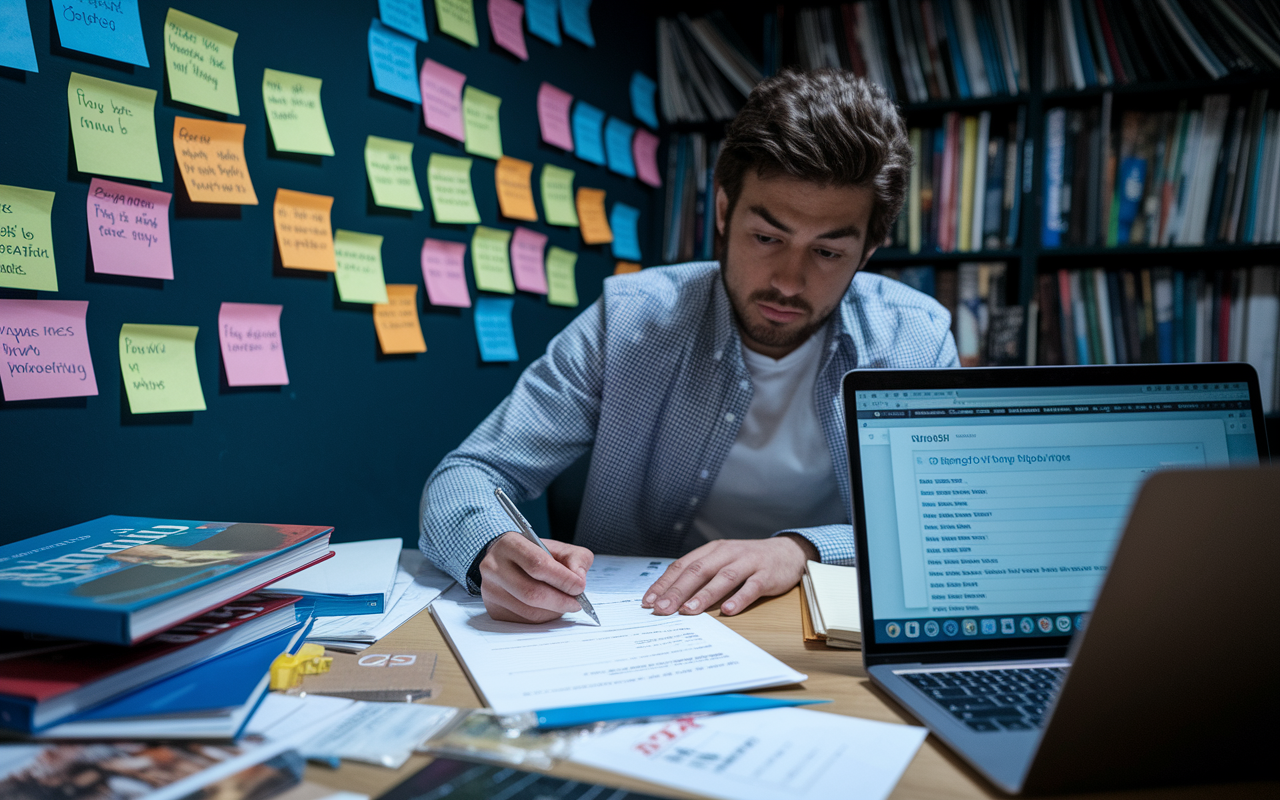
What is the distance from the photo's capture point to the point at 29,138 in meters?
0.73

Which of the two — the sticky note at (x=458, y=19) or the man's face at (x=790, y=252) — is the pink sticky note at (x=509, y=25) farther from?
the man's face at (x=790, y=252)

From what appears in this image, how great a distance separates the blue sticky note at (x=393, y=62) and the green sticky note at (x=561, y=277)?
494 mm

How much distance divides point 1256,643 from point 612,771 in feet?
1.26

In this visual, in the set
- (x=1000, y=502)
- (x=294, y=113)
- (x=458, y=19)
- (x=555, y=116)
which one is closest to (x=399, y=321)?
(x=294, y=113)

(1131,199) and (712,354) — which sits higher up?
(1131,199)

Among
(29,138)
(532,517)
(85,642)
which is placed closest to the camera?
(85,642)

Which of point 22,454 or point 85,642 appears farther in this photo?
point 22,454

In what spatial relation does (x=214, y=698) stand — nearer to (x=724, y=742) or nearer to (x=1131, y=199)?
(x=724, y=742)

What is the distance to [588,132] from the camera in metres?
1.80

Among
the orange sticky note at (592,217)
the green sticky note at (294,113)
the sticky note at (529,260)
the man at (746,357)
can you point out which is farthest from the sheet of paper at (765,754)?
the orange sticky note at (592,217)

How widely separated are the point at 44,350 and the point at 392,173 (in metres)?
0.59

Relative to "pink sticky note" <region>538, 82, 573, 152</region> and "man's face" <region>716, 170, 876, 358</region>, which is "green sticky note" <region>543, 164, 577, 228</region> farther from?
"man's face" <region>716, 170, 876, 358</region>

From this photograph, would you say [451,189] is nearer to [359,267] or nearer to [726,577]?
[359,267]

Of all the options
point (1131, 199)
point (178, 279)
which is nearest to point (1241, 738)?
point (178, 279)
